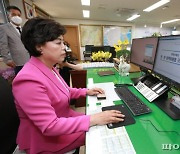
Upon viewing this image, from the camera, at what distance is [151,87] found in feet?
3.28

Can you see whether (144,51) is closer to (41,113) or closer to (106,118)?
(106,118)

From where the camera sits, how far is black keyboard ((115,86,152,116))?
0.77 metres

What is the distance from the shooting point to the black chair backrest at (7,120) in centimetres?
72

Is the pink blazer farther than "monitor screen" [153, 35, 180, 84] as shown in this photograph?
No

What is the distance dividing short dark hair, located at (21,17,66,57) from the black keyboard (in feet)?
2.09

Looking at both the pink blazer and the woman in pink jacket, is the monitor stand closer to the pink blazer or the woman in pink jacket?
the woman in pink jacket

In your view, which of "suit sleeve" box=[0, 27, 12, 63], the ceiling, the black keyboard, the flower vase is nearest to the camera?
the black keyboard

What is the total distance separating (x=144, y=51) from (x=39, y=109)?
3.52 ft

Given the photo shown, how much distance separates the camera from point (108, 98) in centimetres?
97

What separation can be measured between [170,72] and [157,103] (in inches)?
9.1

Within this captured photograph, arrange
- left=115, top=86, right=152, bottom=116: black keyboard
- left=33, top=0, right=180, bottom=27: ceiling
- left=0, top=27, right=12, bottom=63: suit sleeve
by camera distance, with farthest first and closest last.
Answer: left=33, top=0, right=180, bottom=27: ceiling → left=0, top=27, right=12, bottom=63: suit sleeve → left=115, top=86, right=152, bottom=116: black keyboard

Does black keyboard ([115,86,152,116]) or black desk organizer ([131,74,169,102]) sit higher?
black desk organizer ([131,74,169,102])

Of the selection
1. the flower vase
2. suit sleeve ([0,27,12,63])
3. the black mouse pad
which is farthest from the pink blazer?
suit sleeve ([0,27,12,63])

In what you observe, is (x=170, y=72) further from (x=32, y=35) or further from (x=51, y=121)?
(x=32, y=35)
